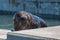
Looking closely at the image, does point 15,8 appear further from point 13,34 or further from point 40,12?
point 13,34

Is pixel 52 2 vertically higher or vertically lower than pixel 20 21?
lower

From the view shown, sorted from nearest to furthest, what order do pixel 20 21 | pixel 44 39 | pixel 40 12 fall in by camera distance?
pixel 44 39, pixel 20 21, pixel 40 12

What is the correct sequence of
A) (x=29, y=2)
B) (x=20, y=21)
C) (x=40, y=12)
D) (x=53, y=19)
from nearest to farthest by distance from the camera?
(x=20, y=21) < (x=53, y=19) < (x=40, y=12) < (x=29, y=2)

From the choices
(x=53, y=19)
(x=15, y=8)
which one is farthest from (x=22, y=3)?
(x=53, y=19)

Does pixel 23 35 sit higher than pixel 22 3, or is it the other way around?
pixel 23 35

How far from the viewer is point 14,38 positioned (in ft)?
5.92

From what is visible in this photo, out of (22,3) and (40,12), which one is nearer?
(40,12)

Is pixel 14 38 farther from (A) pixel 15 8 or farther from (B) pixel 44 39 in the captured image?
(A) pixel 15 8

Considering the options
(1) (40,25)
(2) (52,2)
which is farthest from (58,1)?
(1) (40,25)

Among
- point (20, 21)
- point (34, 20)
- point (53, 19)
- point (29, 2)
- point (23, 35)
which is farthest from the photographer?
point (29, 2)

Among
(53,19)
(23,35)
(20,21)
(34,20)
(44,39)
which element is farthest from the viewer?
(53,19)

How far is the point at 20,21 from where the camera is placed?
266 centimetres

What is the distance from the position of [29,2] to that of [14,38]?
4010cm

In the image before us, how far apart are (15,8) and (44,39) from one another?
4181 cm
